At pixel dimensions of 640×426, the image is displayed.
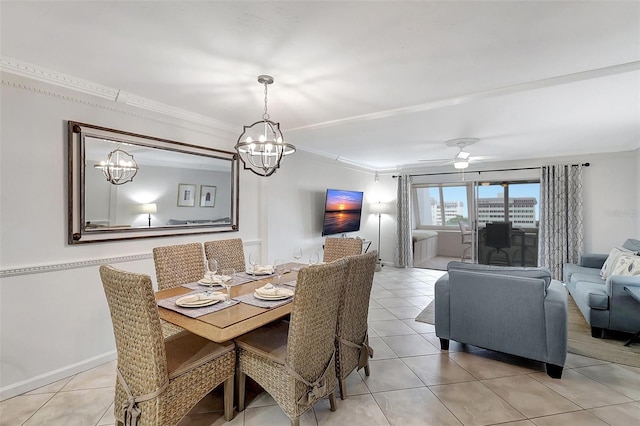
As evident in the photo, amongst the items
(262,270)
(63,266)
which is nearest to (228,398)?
(262,270)

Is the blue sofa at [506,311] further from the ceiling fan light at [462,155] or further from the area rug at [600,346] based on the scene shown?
the ceiling fan light at [462,155]

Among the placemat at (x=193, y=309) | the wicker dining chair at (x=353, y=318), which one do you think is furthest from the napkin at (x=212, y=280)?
the wicker dining chair at (x=353, y=318)

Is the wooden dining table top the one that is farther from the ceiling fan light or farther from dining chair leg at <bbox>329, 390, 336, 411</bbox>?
the ceiling fan light

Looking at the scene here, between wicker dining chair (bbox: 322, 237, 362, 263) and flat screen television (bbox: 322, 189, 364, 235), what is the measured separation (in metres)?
1.94

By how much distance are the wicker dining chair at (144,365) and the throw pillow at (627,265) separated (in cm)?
436

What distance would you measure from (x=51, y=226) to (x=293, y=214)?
9.69 ft

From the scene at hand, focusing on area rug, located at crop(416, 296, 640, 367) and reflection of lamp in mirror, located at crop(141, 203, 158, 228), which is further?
reflection of lamp in mirror, located at crop(141, 203, 158, 228)

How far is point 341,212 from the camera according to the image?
18.8 ft

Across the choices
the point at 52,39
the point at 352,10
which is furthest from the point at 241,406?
the point at 52,39

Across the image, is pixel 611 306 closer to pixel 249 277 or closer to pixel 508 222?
pixel 508 222

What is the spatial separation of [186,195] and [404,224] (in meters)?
5.03

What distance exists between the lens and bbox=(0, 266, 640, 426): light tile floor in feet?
6.41

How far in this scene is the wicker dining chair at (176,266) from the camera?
2.43 m

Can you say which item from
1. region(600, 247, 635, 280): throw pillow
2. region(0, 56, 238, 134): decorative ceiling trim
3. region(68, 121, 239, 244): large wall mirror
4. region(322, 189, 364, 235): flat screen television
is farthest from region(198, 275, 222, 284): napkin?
region(600, 247, 635, 280): throw pillow
